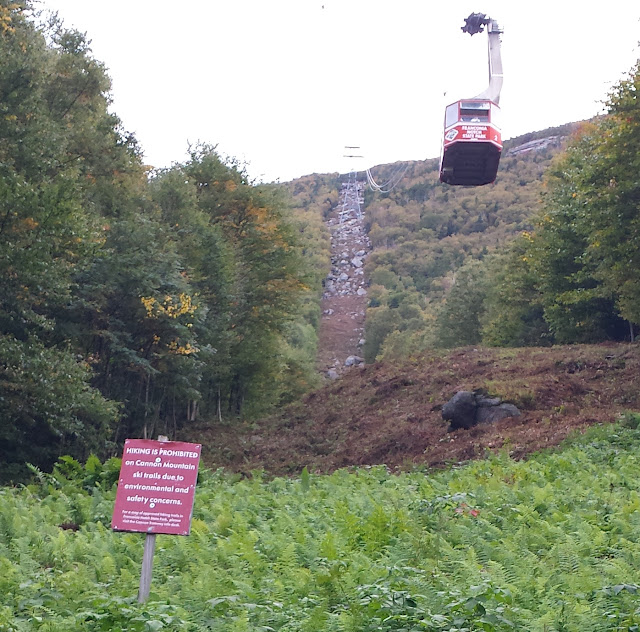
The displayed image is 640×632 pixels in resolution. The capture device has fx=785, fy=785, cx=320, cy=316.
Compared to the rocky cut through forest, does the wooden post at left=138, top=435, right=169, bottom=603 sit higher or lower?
lower

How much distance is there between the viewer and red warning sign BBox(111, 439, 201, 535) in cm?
658

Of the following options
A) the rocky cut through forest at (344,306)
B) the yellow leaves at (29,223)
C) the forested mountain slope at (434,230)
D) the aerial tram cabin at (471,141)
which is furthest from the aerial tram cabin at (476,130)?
the rocky cut through forest at (344,306)

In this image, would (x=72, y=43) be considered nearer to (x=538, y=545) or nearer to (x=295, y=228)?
(x=295, y=228)

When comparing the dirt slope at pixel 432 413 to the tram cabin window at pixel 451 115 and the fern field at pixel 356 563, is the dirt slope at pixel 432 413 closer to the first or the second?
the fern field at pixel 356 563

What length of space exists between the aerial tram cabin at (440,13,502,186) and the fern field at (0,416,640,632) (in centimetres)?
1453

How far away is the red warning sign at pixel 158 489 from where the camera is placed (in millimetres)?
6582

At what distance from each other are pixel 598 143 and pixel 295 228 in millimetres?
21357

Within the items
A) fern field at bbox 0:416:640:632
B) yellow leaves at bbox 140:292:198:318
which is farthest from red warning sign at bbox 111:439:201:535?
yellow leaves at bbox 140:292:198:318

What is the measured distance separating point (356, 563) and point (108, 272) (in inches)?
849

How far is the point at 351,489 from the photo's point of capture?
14.6 metres

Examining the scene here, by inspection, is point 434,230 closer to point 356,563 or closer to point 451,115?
point 451,115

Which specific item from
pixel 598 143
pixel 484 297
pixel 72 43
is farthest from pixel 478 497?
pixel 484 297

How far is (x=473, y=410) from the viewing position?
23547 millimetres

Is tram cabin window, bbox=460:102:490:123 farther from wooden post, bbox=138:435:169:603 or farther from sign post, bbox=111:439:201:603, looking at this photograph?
wooden post, bbox=138:435:169:603
